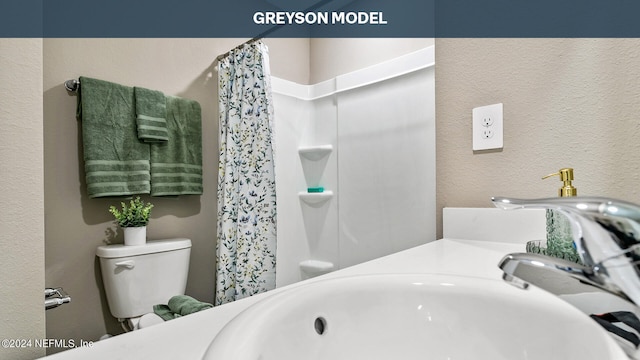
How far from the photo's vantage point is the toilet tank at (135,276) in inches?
58.3

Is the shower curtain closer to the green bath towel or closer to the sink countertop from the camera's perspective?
the green bath towel

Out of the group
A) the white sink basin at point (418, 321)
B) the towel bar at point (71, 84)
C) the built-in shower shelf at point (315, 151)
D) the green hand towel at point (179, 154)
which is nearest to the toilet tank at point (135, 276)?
the green hand towel at point (179, 154)

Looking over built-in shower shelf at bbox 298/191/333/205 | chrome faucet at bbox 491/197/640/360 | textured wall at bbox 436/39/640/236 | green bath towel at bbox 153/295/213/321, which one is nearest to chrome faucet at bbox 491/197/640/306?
chrome faucet at bbox 491/197/640/360

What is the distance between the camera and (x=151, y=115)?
5.54 ft

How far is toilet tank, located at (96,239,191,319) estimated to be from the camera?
1.48 m

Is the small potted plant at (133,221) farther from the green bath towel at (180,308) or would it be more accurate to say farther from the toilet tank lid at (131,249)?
the green bath towel at (180,308)

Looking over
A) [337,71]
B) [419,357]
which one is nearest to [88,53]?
[337,71]

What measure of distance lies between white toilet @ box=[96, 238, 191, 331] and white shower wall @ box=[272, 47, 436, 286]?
2.84 ft

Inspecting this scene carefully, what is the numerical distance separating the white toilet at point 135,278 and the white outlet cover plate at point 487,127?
55.9 inches

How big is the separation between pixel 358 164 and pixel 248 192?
785 millimetres
